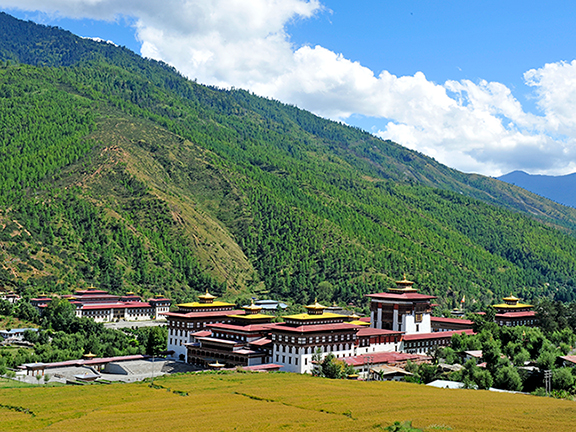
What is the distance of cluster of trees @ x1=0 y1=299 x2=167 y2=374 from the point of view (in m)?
108

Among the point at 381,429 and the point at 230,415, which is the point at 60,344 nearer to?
the point at 230,415

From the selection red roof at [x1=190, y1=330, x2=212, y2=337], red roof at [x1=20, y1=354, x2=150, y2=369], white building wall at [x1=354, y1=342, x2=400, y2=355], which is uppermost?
red roof at [x1=190, y1=330, x2=212, y2=337]

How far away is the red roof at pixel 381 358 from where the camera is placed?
98.7 meters

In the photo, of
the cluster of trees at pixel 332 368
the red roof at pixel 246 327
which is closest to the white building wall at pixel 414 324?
the red roof at pixel 246 327

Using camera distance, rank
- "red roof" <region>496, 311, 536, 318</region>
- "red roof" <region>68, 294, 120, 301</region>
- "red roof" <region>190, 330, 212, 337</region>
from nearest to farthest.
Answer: "red roof" <region>190, 330, 212, 337</region> < "red roof" <region>496, 311, 536, 318</region> < "red roof" <region>68, 294, 120, 301</region>

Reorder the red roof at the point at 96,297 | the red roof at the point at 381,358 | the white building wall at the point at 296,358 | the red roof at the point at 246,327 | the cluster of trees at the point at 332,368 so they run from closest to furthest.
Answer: the cluster of trees at the point at 332,368 → the white building wall at the point at 296,358 → the red roof at the point at 381,358 → the red roof at the point at 246,327 → the red roof at the point at 96,297

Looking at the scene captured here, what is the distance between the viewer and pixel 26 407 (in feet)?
223

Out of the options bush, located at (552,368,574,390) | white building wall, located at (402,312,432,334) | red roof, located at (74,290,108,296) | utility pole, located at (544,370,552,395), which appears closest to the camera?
bush, located at (552,368,574,390)

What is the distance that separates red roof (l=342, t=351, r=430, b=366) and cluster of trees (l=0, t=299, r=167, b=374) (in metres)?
33.6

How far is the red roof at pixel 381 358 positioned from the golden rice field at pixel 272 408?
14.5 metres

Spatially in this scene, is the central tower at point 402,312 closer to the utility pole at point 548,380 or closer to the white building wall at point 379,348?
the white building wall at point 379,348

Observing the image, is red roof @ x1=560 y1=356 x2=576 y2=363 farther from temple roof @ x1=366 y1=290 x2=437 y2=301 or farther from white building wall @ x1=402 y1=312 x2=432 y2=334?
temple roof @ x1=366 y1=290 x2=437 y2=301

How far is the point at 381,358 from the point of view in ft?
337

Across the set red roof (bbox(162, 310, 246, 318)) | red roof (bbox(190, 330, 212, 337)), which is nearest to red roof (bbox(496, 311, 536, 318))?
red roof (bbox(162, 310, 246, 318))
